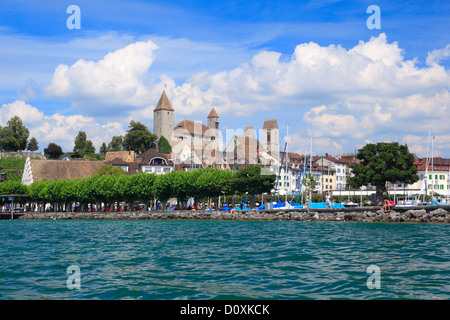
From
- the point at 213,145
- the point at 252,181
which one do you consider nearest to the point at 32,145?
the point at 213,145

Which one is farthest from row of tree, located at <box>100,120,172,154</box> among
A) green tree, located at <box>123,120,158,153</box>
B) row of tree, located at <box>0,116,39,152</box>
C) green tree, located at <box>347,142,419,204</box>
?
green tree, located at <box>347,142,419,204</box>

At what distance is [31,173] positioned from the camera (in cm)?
12275

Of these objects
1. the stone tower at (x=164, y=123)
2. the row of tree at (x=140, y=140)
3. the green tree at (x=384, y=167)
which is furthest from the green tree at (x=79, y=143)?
the green tree at (x=384, y=167)

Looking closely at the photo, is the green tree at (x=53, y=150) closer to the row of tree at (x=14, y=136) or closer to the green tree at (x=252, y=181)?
the row of tree at (x=14, y=136)

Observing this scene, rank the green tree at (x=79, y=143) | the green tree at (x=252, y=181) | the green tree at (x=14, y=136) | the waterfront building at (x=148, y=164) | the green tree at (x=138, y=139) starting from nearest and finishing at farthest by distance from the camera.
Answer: the green tree at (x=252, y=181)
the waterfront building at (x=148, y=164)
the green tree at (x=14, y=136)
the green tree at (x=138, y=139)
the green tree at (x=79, y=143)

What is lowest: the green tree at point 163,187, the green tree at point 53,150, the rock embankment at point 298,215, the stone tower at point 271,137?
the rock embankment at point 298,215

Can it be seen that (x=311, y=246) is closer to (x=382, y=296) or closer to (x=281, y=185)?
(x=382, y=296)

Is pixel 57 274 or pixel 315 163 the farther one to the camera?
pixel 315 163

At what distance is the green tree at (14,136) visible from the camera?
154m

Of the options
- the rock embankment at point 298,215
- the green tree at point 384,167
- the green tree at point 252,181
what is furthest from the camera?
the green tree at point 252,181

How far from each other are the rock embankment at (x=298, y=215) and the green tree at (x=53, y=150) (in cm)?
7516

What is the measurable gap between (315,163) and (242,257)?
13588cm

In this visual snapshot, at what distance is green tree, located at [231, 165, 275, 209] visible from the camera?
274ft

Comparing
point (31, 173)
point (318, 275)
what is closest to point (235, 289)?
point (318, 275)
